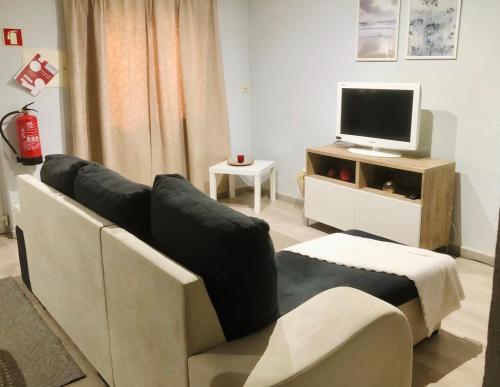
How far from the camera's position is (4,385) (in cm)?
215

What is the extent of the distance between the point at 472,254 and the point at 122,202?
2.67 m

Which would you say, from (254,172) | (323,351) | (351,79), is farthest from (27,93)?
(323,351)

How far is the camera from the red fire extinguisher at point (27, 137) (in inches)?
149

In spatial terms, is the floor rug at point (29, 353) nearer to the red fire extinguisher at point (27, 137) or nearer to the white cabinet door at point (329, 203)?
the red fire extinguisher at point (27, 137)

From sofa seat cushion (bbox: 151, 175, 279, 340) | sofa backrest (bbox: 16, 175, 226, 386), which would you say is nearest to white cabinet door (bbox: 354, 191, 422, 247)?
sofa seat cushion (bbox: 151, 175, 279, 340)

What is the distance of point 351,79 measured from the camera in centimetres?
420

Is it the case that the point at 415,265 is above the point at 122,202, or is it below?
below

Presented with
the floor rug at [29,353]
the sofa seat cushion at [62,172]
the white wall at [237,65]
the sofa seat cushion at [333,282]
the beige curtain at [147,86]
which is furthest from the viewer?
the white wall at [237,65]

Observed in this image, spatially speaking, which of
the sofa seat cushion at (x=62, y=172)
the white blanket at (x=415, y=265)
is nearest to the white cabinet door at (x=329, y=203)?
the white blanket at (x=415, y=265)

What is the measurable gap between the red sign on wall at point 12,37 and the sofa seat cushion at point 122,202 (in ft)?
7.37

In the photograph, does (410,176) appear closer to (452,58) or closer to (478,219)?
(478,219)

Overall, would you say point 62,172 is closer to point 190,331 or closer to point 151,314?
point 151,314

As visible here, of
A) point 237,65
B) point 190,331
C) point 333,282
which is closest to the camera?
point 190,331

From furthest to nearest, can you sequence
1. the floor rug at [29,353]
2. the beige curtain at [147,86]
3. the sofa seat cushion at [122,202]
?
the beige curtain at [147,86] → the floor rug at [29,353] → the sofa seat cushion at [122,202]
